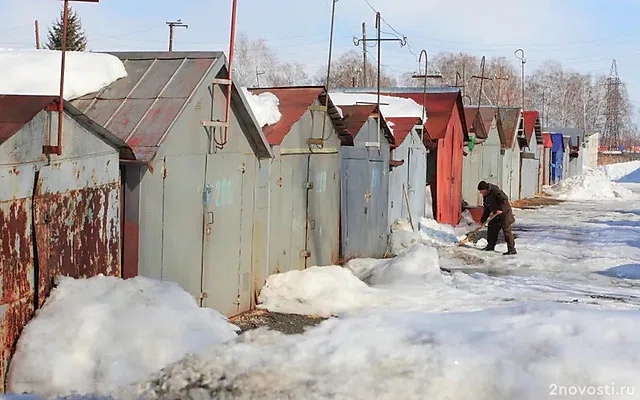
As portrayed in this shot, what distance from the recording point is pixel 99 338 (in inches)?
234

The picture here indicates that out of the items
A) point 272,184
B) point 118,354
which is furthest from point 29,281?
point 272,184

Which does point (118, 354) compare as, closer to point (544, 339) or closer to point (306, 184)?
point (544, 339)

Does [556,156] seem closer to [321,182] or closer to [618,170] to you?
[618,170]

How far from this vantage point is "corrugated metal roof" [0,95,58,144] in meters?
5.54

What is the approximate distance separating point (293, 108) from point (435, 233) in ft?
26.2

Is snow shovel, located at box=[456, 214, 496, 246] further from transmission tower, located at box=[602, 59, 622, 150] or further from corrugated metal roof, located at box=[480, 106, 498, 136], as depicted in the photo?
transmission tower, located at box=[602, 59, 622, 150]

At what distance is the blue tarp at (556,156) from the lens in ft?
145

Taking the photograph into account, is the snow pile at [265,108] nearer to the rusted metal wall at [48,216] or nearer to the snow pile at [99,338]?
the rusted metal wall at [48,216]

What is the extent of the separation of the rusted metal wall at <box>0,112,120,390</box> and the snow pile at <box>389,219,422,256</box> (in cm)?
926

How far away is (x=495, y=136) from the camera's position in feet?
94.4

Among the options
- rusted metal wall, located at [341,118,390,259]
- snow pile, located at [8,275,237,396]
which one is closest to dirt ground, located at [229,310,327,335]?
snow pile, located at [8,275,237,396]

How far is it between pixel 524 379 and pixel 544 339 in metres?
0.69

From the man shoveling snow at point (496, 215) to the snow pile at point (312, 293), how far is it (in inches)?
226

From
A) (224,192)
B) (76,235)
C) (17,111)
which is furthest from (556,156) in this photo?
(17,111)
